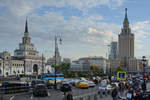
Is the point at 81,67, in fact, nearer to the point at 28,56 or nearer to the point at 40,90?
the point at 28,56

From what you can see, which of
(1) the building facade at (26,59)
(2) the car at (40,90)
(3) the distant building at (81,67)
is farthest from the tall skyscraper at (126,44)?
(2) the car at (40,90)

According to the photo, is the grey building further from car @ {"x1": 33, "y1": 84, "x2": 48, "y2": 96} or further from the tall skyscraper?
car @ {"x1": 33, "y1": 84, "x2": 48, "y2": 96}

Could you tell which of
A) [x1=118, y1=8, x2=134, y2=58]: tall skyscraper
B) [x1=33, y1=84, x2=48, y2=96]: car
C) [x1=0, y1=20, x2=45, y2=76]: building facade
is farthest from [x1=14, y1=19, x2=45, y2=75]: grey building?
[x1=33, y1=84, x2=48, y2=96]: car

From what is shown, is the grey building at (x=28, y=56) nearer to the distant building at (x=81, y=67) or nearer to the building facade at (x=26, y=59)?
the building facade at (x=26, y=59)

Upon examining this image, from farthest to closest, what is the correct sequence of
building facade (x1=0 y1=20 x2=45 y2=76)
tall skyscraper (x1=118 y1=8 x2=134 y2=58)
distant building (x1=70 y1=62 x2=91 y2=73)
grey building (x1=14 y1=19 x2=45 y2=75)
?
distant building (x1=70 y1=62 x2=91 y2=73), tall skyscraper (x1=118 y1=8 x2=134 y2=58), grey building (x1=14 y1=19 x2=45 y2=75), building facade (x1=0 y1=20 x2=45 y2=76)

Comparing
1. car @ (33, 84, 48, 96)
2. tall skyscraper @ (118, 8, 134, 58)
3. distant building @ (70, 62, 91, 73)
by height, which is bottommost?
distant building @ (70, 62, 91, 73)

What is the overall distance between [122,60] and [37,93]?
149668 mm

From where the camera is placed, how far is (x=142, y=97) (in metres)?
16.2

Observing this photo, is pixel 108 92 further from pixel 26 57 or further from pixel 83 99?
pixel 26 57

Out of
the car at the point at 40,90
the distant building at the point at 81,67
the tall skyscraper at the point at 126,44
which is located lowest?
the distant building at the point at 81,67

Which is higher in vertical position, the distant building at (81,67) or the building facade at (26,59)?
the building facade at (26,59)

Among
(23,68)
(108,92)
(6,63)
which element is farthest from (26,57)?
(108,92)

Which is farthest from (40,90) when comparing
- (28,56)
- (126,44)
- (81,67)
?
(81,67)

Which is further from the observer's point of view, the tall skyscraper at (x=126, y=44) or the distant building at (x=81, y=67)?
the distant building at (x=81, y=67)
